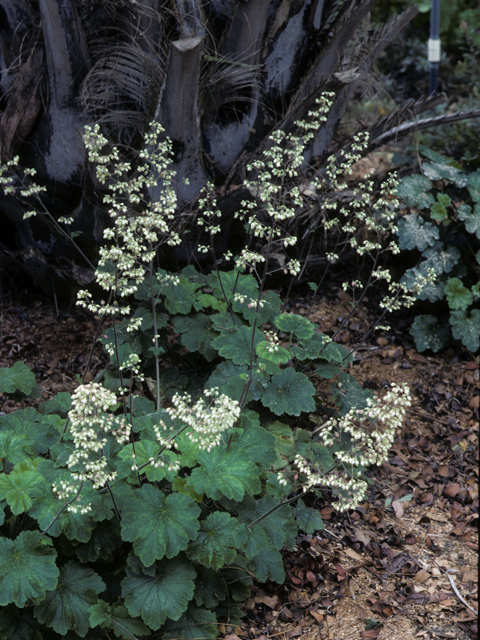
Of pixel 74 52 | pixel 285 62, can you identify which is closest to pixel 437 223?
pixel 285 62

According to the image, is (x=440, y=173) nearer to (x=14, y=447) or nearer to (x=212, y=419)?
(x=212, y=419)

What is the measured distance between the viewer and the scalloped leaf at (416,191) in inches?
163

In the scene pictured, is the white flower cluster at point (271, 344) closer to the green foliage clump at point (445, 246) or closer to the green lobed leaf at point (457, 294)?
the green foliage clump at point (445, 246)

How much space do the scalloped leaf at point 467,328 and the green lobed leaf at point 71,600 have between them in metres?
2.92

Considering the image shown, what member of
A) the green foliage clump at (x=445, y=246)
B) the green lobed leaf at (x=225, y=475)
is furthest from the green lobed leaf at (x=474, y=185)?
the green lobed leaf at (x=225, y=475)

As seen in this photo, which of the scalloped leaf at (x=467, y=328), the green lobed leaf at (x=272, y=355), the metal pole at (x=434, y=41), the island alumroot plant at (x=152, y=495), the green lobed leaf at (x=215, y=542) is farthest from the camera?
the metal pole at (x=434, y=41)

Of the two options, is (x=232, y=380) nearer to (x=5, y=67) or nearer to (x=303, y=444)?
(x=303, y=444)

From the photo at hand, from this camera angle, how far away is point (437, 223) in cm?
432

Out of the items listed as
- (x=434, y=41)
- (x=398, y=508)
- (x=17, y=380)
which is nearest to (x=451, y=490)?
(x=398, y=508)

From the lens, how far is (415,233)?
4164mm

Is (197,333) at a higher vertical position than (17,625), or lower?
higher

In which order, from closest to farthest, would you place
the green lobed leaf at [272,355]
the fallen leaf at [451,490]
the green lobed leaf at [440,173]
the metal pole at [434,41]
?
the green lobed leaf at [272,355]
the fallen leaf at [451,490]
the green lobed leaf at [440,173]
the metal pole at [434,41]

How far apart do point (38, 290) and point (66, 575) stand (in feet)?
7.91

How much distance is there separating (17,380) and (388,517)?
211 cm
